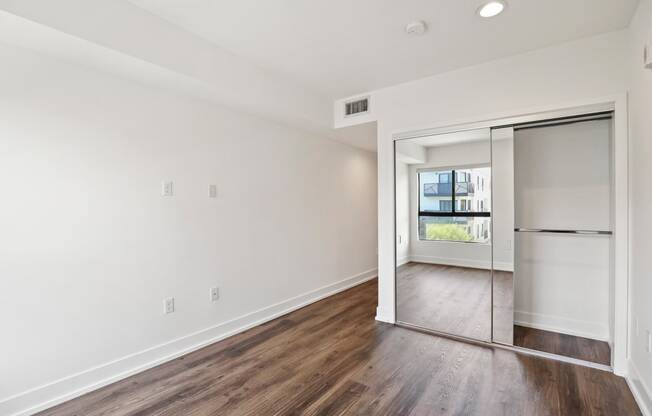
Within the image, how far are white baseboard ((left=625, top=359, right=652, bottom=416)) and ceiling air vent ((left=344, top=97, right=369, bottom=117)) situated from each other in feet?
10.6

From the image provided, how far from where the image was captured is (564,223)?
3.03 m

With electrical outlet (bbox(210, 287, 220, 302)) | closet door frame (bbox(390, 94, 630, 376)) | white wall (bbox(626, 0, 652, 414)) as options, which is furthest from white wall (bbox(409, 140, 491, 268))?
electrical outlet (bbox(210, 287, 220, 302))

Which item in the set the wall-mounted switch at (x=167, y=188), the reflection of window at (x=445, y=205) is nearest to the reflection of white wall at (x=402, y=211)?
the reflection of window at (x=445, y=205)

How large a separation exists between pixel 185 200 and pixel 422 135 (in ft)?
8.12

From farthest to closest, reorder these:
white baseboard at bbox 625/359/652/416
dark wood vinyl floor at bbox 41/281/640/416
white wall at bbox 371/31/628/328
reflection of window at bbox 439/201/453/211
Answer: reflection of window at bbox 439/201/453/211 < white wall at bbox 371/31/628/328 < dark wood vinyl floor at bbox 41/281/640/416 < white baseboard at bbox 625/359/652/416

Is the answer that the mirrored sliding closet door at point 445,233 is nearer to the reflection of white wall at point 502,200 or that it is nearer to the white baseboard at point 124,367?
the reflection of white wall at point 502,200

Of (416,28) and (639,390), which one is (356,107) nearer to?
(416,28)

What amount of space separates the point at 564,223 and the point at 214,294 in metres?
3.55

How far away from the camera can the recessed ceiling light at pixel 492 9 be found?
2040 mm

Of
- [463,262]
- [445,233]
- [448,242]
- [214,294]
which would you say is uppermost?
[445,233]

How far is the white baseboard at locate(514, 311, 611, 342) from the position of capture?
9.48 ft

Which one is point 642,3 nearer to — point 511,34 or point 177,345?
point 511,34

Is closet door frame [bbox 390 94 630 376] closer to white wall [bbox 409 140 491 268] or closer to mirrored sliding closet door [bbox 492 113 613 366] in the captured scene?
mirrored sliding closet door [bbox 492 113 613 366]

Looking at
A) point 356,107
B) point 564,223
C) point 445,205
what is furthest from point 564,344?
point 356,107
